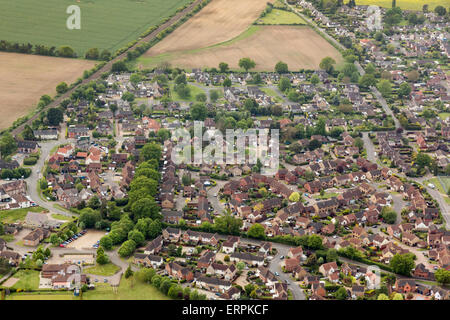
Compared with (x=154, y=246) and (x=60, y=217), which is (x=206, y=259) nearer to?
(x=154, y=246)

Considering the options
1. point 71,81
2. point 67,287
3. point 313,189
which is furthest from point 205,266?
point 71,81

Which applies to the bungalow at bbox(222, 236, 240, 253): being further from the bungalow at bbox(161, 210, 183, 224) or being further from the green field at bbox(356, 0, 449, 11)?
the green field at bbox(356, 0, 449, 11)

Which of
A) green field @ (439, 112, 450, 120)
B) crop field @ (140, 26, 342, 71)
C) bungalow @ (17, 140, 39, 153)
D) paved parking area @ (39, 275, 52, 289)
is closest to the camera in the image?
paved parking area @ (39, 275, 52, 289)

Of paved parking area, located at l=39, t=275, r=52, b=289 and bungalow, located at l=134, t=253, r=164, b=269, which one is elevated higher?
bungalow, located at l=134, t=253, r=164, b=269

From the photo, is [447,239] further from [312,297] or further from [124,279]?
[124,279]

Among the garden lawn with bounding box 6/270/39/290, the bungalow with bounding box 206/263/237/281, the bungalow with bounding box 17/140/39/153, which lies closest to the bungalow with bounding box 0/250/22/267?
the garden lawn with bounding box 6/270/39/290

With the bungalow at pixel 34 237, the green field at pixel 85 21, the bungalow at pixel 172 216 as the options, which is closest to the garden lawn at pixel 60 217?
the bungalow at pixel 34 237

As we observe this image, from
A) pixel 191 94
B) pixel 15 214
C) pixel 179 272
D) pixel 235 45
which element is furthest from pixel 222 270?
pixel 235 45
